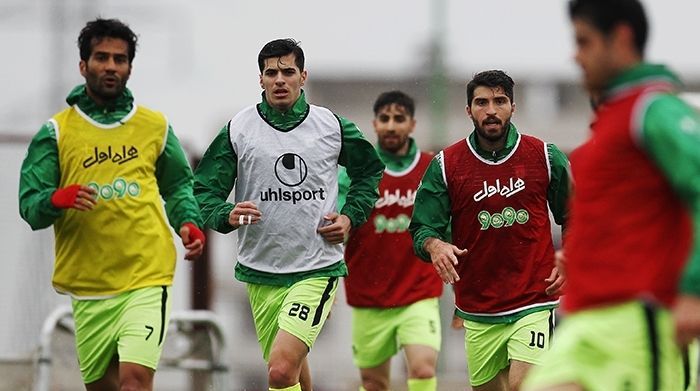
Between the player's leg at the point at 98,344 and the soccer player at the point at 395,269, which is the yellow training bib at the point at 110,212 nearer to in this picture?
the player's leg at the point at 98,344

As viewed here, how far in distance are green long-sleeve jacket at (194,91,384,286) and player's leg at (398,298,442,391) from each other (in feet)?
6.80

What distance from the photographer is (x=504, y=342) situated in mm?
8438

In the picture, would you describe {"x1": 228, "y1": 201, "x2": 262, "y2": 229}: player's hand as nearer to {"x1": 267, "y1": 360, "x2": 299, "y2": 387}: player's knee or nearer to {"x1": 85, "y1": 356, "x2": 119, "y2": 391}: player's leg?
{"x1": 267, "y1": 360, "x2": 299, "y2": 387}: player's knee

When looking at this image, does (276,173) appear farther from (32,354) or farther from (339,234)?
(32,354)

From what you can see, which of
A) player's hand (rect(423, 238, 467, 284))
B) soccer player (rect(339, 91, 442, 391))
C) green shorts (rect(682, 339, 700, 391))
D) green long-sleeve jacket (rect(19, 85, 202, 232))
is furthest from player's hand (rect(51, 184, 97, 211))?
green shorts (rect(682, 339, 700, 391))

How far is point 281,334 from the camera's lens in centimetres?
827

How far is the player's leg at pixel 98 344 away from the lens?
834 centimetres

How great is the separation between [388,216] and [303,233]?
2.33 m

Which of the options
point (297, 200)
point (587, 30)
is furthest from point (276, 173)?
point (587, 30)

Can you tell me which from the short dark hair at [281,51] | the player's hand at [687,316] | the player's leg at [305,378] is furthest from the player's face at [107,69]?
the player's hand at [687,316]

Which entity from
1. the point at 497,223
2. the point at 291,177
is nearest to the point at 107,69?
the point at 291,177

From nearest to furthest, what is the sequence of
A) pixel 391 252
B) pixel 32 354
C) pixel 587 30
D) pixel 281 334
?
pixel 587 30 < pixel 281 334 < pixel 391 252 < pixel 32 354

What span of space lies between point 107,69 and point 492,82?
2.26 meters

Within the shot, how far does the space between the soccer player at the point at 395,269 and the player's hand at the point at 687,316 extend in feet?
20.6
